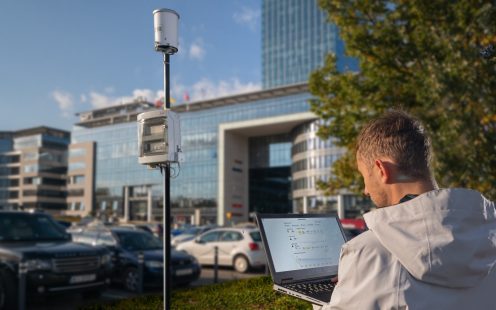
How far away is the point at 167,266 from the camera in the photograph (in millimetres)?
4426

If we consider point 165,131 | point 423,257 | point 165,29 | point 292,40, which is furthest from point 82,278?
point 292,40

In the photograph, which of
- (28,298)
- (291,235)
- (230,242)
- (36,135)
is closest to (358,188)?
(230,242)

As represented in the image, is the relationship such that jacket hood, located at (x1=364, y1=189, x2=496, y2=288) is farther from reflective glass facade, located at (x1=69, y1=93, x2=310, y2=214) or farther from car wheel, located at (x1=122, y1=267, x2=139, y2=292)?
reflective glass facade, located at (x1=69, y1=93, x2=310, y2=214)

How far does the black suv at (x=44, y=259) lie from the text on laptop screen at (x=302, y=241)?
675 cm

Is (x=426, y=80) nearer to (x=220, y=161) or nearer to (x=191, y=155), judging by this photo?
(x=220, y=161)

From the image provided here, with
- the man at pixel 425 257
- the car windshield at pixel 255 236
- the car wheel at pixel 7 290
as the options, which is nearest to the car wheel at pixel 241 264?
the car windshield at pixel 255 236

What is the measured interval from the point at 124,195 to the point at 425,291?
4006 inches

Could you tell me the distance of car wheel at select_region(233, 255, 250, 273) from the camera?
621 inches

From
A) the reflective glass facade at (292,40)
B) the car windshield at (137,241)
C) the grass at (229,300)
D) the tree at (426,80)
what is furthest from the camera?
the reflective glass facade at (292,40)

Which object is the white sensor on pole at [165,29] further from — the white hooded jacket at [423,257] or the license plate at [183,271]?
the license plate at [183,271]

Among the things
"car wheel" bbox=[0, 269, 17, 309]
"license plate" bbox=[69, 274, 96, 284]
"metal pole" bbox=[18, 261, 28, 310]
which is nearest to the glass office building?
"license plate" bbox=[69, 274, 96, 284]

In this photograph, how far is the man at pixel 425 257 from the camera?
1.38 metres

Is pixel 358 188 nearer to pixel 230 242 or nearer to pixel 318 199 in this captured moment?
pixel 230 242

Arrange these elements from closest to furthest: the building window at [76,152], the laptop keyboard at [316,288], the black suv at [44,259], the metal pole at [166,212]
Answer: the laptop keyboard at [316,288]
the metal pole at [166,212]
the black suv at [44,259]
the building window at [76,152]
